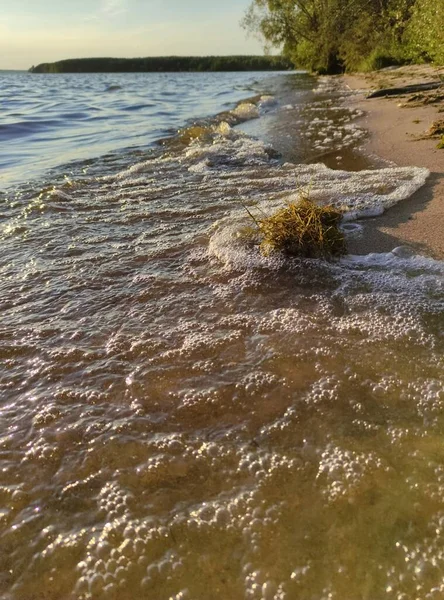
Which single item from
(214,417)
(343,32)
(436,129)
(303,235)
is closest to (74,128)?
(436,129)

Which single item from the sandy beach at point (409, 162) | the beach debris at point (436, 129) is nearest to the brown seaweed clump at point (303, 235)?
the sandy beach at point (409, 162)

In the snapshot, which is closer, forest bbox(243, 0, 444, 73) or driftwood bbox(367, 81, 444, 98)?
driftwood bbox(367, 81, 444, 98)

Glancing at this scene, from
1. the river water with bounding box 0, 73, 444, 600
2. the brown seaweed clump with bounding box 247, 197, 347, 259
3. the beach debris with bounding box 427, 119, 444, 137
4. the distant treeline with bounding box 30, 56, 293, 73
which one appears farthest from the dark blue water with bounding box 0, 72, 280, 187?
the distant treeline with bounding box 30, 56, 293, 73

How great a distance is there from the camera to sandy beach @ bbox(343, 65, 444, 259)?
358 centimetres

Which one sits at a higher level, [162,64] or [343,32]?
[162,64]

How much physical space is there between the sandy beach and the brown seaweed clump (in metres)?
0.27

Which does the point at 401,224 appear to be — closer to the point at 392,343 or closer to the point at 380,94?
the point at 392,343

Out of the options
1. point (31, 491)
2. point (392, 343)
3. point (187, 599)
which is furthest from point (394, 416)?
point (31, 491)

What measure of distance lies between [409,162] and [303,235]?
10.1 ft

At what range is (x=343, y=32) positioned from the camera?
29.3 meters

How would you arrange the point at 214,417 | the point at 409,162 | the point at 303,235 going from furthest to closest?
1. the point at 409,162
2. the point at 303,235
3. the point at 214,417

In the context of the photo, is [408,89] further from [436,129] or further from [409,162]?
[409,162]

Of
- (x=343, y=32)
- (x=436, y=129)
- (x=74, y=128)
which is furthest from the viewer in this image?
(x=343, y=32)

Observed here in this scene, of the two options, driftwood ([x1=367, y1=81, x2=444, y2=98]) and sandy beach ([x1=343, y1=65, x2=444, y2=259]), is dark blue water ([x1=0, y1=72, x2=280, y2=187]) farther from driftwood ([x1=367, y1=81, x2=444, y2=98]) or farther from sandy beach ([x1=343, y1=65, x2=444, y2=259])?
driftwood ([x1=367, y1=81, x2=444, y2=98])
